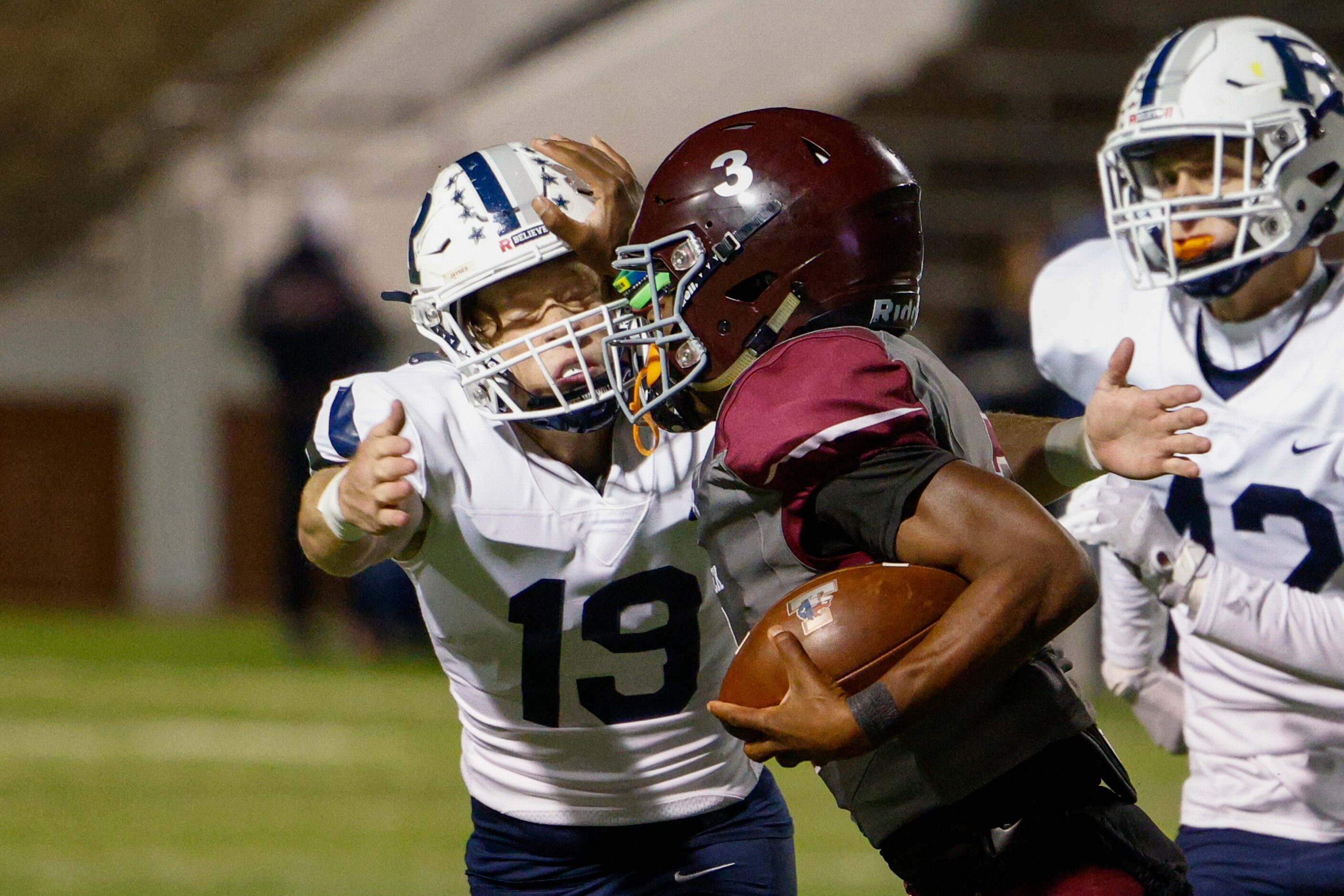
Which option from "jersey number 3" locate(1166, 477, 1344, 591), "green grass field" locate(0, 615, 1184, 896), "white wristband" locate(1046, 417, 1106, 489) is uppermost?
"white wristband" locate(1046, 417, 1106, 489)

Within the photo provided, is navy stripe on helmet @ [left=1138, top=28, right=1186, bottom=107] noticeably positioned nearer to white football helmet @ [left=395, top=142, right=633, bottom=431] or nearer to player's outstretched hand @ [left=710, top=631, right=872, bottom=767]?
white football helmet @ [left=395, top=142, right=633, bottom=431]

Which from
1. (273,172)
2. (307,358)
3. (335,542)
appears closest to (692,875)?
(335,542)

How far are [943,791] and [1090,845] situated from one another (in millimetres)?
154

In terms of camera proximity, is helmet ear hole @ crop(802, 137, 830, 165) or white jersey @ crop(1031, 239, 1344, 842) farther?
white jersey @ crop(1031, 239, 1344, 842)

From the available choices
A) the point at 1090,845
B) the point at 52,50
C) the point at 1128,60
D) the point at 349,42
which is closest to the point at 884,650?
the point at 1090,845

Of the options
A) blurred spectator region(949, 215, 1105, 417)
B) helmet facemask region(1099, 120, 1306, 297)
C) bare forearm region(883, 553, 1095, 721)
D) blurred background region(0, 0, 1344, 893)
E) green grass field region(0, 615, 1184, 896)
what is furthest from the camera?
blurred background region(0, 0, 1344, 893)

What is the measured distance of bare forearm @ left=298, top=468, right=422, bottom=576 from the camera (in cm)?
215

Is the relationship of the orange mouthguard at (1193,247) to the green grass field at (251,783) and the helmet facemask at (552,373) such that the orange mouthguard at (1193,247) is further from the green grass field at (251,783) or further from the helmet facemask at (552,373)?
the green grass field at (251,783)

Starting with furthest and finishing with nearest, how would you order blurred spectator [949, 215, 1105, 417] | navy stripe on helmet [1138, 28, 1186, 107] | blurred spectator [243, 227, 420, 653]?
blurred spectator [243, 227, 420, 653], blurred spectator [949, 215, 1105, 417], navy stripe on helmet [1138, 28, 1186, 107]

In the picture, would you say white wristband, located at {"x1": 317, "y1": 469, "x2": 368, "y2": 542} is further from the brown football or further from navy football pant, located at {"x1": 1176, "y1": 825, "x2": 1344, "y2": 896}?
navy football pant, located at {"x1": 1176, "y1": 825, "x2": 1344, "y2": 896}

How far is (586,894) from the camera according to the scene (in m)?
2.44

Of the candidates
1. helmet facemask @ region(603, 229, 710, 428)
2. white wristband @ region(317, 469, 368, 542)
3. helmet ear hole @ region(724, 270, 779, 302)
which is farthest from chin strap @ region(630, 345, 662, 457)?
white wristband @ region(317, 469, 368, 542)

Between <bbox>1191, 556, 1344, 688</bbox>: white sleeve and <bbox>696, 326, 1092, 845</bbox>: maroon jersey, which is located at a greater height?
<bbox>696, 326, 1092, 845</bbox>: maroon jersey

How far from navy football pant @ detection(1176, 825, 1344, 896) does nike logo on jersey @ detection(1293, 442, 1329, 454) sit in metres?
0.53
